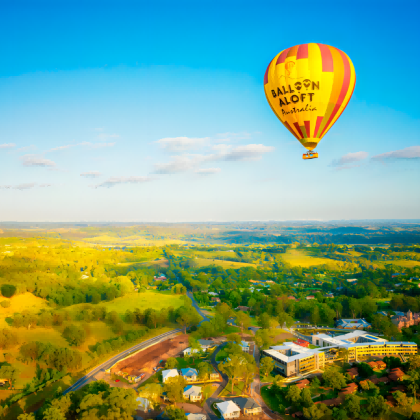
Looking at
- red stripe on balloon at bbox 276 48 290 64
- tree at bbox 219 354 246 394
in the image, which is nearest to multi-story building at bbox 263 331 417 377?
tree at bbox 219 354 246 394

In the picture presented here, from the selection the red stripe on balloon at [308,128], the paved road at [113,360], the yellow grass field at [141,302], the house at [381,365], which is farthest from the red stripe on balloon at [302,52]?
the yellow grass field at [141,302]

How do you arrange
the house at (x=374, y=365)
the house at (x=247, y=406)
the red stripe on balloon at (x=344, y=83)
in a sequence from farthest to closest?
the house at (x=374, y=365) → the house at (x=247, y=406) → the red stripe on balloon at (x=344, y=83)

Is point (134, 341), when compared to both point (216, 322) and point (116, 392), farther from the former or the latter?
point (116, 392)

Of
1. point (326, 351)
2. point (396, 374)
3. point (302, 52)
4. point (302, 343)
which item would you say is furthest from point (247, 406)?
point (302, 52)

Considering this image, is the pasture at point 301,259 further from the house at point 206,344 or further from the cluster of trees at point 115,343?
the cluster of trees at point 115,343

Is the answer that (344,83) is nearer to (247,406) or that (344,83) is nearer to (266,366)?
(247,406)

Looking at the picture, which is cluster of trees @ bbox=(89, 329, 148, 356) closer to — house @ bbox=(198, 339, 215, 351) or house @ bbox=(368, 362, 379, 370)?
house @ bbox=(198, 339, 215, 351)
